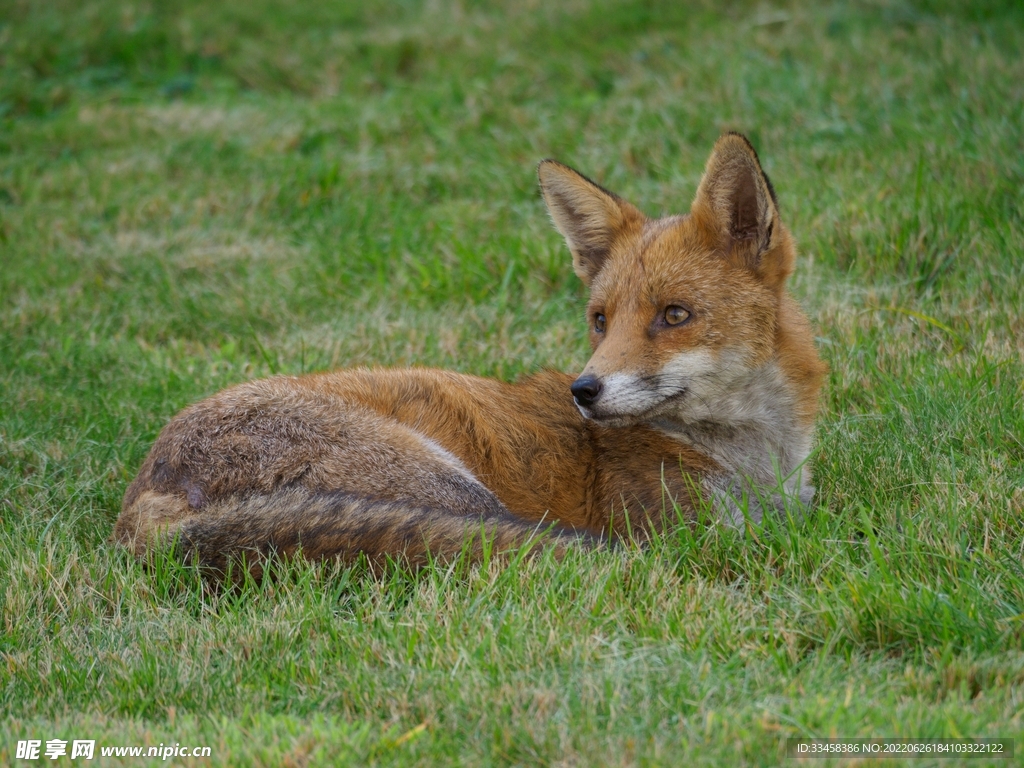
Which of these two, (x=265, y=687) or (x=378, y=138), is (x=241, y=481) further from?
(x=378, y=138)

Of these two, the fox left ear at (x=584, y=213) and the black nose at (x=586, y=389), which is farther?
the fox left ear at (x=584, y=213)

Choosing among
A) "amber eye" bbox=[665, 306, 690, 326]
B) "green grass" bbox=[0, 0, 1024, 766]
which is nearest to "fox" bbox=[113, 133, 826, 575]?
"amber eye" bbox=[665, 306, 690, 326]

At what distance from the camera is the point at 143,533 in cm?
414

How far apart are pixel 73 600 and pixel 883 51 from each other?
8191 mm

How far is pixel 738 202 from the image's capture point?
4.71 m

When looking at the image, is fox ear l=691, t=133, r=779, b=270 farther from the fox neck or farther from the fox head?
the fox neck

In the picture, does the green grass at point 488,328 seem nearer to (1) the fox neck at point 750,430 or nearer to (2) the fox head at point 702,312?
(1) the fox neck at point 750,430

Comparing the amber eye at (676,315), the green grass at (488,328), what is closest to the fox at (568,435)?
the amber eye at (676,315)

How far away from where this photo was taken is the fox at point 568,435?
13.1ft

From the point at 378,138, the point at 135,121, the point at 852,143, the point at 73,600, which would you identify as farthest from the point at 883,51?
the point at 73,600

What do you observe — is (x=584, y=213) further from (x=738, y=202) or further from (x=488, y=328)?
(x=488, y=328)

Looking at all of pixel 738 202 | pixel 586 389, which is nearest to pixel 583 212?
pixel 738 202

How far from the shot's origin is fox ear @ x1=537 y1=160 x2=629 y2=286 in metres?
5.13

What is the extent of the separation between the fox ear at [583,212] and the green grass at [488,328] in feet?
3.19
